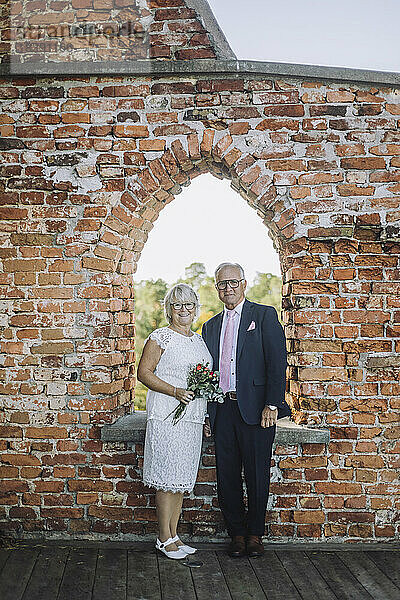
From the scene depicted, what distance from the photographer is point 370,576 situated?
150 inches

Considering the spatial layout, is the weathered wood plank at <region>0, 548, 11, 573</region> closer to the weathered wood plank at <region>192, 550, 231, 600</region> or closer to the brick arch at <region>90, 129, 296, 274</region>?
the weathered wood plank at <region>192, 550, 231, 600</region>

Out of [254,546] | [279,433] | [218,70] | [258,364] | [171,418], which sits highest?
[218,70]

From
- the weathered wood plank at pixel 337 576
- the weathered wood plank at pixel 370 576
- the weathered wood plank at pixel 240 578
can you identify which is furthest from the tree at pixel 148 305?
the weathered wood plank at pixel 370 576

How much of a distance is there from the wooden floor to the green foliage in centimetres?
170

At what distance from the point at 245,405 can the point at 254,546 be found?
87 centimetres

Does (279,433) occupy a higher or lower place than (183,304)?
lower

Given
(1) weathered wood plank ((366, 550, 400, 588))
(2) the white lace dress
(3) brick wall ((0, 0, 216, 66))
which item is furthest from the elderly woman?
(3) brick wall ((0, 0, 216, 66))

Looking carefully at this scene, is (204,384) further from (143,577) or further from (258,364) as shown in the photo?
(143,577)

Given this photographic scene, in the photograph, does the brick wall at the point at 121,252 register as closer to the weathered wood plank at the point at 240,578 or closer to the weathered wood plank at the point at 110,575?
the weathered wood plank at the point at 110,575

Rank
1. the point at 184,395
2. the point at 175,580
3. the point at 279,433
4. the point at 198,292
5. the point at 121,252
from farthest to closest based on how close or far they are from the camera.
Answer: the point at 198,292, the point at 121,252, the point at 279,433, the point at 184,395, the point at 175,580

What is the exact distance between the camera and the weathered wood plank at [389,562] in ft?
12.6

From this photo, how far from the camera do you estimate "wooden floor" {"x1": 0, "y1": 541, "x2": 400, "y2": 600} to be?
141 inches

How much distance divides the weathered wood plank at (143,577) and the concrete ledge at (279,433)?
2.37 ft

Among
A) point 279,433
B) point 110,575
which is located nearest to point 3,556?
point 110,575
